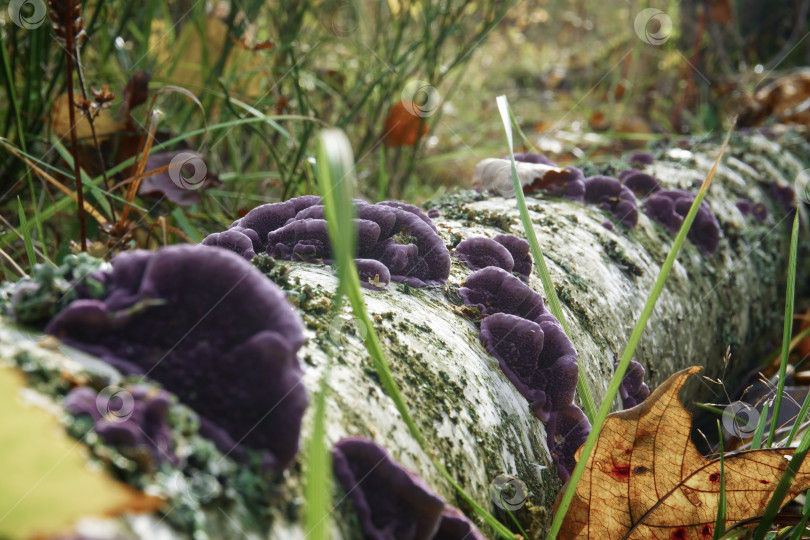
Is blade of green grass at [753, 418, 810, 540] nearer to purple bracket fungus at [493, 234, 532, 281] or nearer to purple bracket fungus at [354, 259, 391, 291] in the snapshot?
purple bracket fungus at [493, 234, 532, 281]

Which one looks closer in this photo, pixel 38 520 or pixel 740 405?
pixel 38 520

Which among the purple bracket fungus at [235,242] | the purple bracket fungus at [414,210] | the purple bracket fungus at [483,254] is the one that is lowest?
the purple bracket fungus at [235,242]

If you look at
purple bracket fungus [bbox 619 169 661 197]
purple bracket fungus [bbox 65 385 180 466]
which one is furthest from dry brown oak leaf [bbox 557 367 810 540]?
purple bracket fungus [bbox 619 169 661 197]

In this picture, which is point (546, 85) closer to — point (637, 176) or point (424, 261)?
point (637, 176)

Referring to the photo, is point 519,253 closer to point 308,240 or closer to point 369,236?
point 369,236

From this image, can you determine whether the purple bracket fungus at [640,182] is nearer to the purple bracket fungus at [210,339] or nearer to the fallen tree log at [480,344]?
the fallen tree log at [480,344]

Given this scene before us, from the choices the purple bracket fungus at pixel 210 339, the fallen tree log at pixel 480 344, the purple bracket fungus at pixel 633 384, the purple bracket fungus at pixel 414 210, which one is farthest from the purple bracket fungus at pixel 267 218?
the purple bracket fungus at pixel 633 384

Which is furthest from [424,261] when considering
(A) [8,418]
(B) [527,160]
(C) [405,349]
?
(B) [527,160]

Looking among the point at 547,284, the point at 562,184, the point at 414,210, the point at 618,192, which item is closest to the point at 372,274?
the point at 414,210
